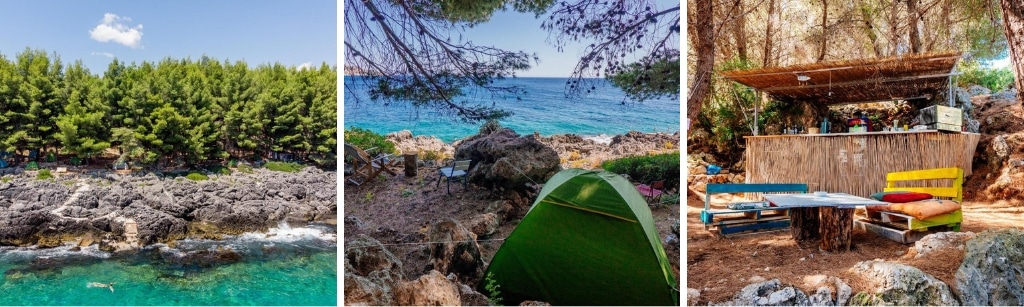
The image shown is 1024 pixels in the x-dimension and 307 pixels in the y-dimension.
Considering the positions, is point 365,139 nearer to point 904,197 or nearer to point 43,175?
point 904,197

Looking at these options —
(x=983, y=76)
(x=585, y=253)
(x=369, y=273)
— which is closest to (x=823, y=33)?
(x=983, y=76)

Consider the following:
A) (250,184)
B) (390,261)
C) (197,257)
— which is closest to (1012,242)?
(390,261)

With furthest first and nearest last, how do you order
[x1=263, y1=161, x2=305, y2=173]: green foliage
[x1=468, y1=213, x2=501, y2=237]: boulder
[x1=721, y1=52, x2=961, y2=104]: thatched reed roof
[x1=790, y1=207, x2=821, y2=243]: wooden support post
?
[x1=263, y1=161, x2=305, y2=173]: green foliage < [x1=468, y1=213, x2=501, y2=237]: boulder < [x1=721, y1=52, x2=961, y2=104]: thatched reed roof < [x1=790, y1=207, x2=821, y2=243]: wooden support post

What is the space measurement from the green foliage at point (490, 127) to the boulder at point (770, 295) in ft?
6.59

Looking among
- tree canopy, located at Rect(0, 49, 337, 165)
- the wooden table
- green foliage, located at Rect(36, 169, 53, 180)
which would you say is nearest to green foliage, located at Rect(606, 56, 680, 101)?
the wooden table

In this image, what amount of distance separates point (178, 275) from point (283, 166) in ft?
6.24

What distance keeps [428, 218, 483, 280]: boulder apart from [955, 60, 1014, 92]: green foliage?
3.07 metres

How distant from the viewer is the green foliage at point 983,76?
11.7ft

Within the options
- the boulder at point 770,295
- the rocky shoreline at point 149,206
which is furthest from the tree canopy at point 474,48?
the rocky shoreline at point 149,206

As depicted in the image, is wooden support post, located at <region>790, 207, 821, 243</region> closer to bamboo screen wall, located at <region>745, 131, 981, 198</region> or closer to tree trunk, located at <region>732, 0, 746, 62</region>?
bamboo screen wall, located at <region>745, 131, 981, 198</region>

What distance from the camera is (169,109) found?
6.69 meters

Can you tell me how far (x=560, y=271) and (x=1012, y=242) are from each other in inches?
94.8

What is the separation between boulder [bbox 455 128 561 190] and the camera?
4.10 metres

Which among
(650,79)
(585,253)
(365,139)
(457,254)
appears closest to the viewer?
(585,253)
